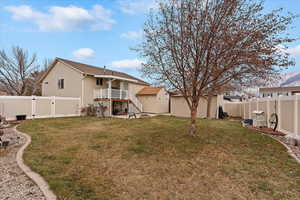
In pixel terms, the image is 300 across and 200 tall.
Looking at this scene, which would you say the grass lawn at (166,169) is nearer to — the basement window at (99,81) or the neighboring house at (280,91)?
the basement window at (99,81)

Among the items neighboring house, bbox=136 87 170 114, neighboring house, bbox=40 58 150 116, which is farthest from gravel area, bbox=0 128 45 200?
neighboring house, bbox=136 87 170 114

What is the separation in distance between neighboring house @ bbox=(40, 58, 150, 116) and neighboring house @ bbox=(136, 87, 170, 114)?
1.52 metres

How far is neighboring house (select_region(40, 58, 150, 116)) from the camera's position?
48.3ft

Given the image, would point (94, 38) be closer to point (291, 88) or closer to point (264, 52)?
point (264, 52)

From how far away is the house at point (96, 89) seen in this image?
14.8 m

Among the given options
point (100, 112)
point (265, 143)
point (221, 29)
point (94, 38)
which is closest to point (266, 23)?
point (221, 29)

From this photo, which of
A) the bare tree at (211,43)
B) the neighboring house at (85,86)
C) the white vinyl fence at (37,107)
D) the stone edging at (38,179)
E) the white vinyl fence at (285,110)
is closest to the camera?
the stone edging at (38,179)

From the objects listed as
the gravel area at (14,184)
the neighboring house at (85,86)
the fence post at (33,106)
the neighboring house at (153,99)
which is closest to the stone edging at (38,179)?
the gravel area at (14,184)

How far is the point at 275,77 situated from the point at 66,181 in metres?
6.52

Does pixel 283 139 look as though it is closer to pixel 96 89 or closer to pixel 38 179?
pixel 38 179

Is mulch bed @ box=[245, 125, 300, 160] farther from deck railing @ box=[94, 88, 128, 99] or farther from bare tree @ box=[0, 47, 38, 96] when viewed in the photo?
bare tree @ box=[0, 47, 38, 96]

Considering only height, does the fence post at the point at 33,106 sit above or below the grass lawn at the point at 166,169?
above

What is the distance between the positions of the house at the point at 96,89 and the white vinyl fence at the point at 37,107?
3.76 ft

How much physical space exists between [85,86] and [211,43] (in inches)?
510
